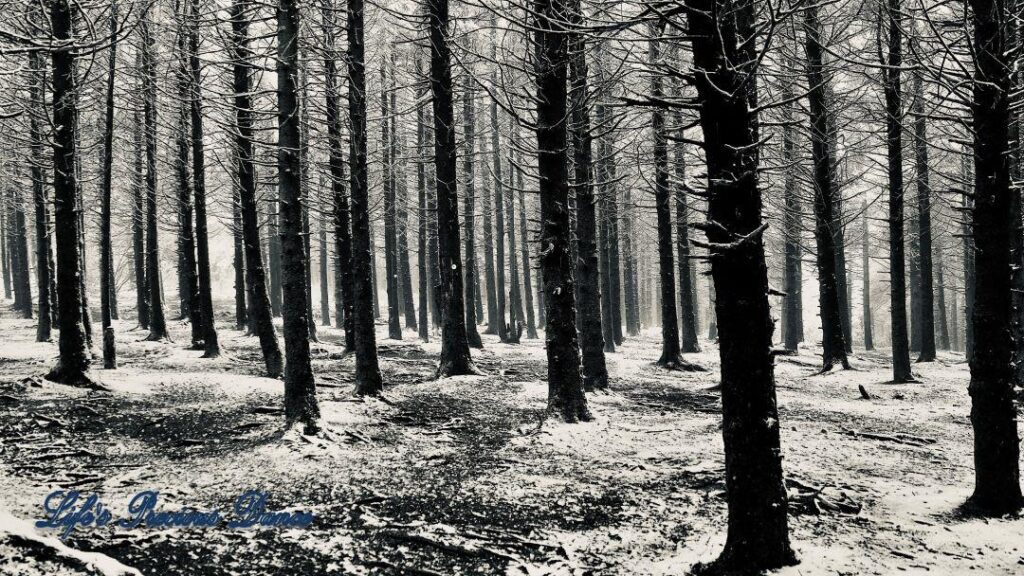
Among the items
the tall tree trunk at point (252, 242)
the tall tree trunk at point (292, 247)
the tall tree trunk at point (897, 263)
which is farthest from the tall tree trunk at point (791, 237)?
the tall tree trunk at point (252, 242)

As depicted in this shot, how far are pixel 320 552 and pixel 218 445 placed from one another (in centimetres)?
359

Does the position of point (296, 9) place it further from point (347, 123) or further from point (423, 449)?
point (423, 449)

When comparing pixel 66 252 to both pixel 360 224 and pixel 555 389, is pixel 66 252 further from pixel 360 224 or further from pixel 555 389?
pixel 555 389

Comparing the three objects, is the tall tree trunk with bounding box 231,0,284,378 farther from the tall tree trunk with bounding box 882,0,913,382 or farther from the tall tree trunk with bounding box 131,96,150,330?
the tall tree trunk with bounding box 882,0,913,382

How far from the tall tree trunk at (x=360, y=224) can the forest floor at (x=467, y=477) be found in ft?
2.02

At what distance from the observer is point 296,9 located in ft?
24.6

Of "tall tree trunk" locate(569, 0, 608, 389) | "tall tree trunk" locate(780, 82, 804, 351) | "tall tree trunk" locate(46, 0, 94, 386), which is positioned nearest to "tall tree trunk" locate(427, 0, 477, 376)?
"tall tree trunk" locate(569, 0, 608, 389)

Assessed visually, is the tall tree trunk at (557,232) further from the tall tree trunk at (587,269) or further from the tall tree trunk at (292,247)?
the tall tree trunk at (292,247)

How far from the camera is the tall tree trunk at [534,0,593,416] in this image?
8.21m

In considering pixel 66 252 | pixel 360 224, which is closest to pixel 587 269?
pixel 360 224

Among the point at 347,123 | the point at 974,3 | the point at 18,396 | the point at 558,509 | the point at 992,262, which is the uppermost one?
the point at 347,123

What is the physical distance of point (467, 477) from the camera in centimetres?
623

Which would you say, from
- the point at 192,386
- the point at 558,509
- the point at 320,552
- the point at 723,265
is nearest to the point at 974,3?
the point at 723,265

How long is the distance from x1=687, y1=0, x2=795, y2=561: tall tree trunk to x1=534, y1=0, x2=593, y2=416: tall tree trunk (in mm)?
4489
